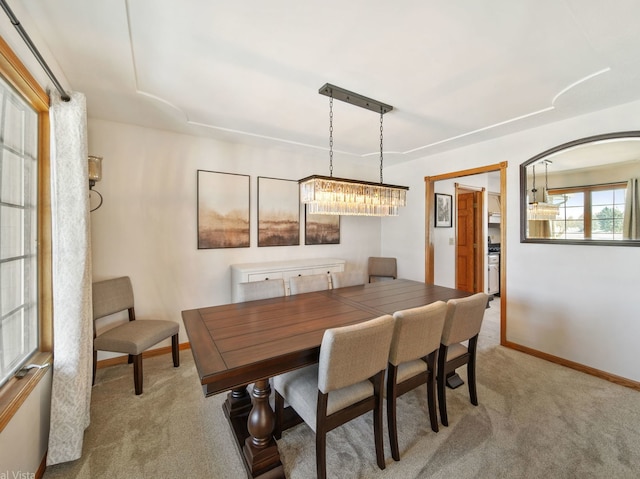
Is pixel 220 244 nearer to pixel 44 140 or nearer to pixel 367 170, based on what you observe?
pixel 44 140

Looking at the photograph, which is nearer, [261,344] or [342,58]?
[261,344]

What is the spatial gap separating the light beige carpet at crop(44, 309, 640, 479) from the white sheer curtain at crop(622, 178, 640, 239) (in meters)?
1.33

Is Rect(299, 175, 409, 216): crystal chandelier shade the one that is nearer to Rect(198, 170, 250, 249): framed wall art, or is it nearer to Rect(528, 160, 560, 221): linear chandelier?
Rect(198, 170, 250, 249): framed wall art

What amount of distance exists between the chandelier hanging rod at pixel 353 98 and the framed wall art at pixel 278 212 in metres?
1.68

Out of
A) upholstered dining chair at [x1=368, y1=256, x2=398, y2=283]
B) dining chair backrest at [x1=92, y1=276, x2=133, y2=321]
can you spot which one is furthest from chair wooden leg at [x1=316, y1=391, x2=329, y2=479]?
upholstered dining chair at [x1=368, y1=256, x2=398, y2=283]

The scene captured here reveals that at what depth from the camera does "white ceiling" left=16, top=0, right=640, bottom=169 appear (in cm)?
141

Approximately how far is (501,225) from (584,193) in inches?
30.0

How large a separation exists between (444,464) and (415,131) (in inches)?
116

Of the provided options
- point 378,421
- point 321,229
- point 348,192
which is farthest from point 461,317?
point 321,229

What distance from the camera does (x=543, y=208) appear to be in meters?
2.91

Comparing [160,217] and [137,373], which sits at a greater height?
[160,217]

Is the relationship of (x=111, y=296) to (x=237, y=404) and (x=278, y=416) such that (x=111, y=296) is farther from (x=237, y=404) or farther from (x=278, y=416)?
(x=278, y=416)

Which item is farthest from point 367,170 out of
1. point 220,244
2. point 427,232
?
point 220,244

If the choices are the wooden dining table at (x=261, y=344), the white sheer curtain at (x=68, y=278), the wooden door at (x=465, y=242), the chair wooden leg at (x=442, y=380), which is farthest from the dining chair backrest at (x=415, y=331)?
the wooden door at (x=465, y=242)
